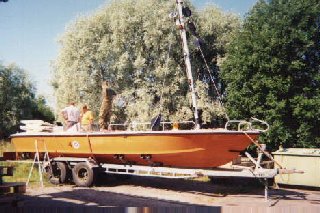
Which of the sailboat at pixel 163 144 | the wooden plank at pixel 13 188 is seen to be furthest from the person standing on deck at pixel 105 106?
the wooden plank at pixel 13 188

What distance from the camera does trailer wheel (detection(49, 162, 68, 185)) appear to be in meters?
10.5

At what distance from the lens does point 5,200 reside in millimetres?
6152

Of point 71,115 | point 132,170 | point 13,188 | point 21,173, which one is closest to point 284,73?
point 132,170

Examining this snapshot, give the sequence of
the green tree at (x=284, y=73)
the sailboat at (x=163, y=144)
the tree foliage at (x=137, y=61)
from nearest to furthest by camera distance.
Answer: the sailboat at (x=163, y=144) < the green tree at (x=284, y=73) < the tree foliage at (x=137, y=61)

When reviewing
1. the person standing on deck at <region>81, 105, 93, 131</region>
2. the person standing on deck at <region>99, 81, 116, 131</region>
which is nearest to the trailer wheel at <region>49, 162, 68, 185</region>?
the person standing on deck at <region>81, 105, 93, 131</region>

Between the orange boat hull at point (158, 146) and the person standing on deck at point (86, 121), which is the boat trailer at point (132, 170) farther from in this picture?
the person standing on deck at point (86, 121)

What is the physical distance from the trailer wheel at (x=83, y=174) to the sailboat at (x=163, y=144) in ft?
1.33

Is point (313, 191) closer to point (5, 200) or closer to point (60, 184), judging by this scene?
point (60, 184)

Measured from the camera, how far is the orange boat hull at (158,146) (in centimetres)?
844

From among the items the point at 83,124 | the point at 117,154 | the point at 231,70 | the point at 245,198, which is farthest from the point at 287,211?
the point at 231,70

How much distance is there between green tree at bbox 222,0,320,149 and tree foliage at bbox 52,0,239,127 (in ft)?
14.9

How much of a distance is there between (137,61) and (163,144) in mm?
12100

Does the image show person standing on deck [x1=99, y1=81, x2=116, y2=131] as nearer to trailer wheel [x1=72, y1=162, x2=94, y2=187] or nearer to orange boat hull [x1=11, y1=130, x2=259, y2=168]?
orange boat hull [x1=11, y1=130, x2=259, y2=168]

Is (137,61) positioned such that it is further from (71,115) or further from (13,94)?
(13,94)
